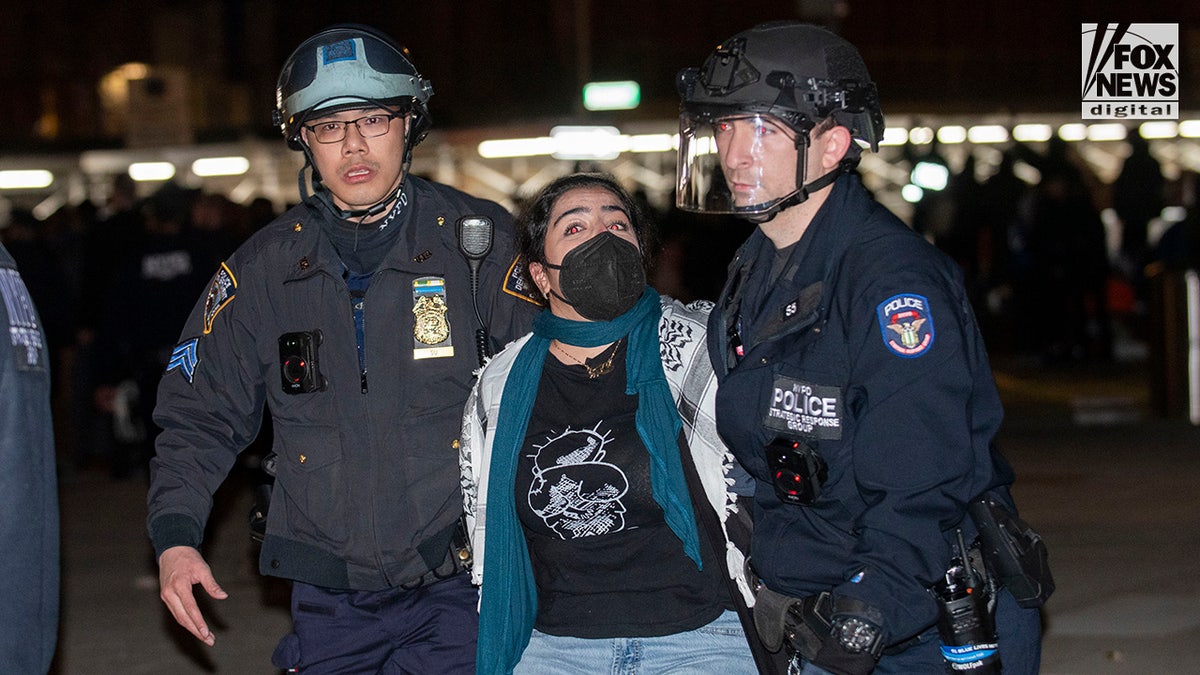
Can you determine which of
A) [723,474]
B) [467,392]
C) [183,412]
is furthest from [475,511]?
[183,412]

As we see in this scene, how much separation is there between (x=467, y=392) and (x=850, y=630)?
Result: 148 centimetres

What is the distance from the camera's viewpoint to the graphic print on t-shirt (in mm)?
3506

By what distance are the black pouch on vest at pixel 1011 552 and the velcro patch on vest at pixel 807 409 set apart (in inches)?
14.3

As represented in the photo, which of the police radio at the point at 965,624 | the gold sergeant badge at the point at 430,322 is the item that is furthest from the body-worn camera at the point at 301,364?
the police radio at the point at 965,624

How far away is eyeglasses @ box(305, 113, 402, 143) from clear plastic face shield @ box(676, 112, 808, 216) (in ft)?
3.53

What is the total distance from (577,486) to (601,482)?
0.06 metres

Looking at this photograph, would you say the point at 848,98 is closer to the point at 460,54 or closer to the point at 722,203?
the point at 722,203

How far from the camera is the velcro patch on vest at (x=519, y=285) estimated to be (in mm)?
3865

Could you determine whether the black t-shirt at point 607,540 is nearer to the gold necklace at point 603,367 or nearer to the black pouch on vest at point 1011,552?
the gold necklace at point 603,367

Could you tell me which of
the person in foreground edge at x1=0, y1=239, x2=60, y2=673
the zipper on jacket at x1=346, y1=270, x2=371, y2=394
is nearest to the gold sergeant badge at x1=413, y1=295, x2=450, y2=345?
the zipper on jacket at x1=346, y1=270, x2=371, y2=394

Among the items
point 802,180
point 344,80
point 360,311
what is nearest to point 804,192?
point 802,180

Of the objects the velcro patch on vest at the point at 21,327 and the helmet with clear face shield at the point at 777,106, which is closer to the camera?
the velcro patch on vest at the point at 21,327

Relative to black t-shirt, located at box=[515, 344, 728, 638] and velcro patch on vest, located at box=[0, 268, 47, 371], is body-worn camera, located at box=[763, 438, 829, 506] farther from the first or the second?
velcro patch on vest, located at box=[0, 268, 47, 371]

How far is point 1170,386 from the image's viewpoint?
1217cm
